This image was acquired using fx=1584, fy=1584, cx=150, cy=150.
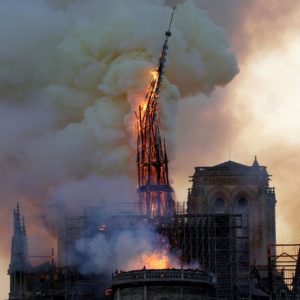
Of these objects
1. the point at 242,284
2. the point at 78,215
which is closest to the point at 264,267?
the point at 242,284

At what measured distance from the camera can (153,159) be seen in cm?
17700

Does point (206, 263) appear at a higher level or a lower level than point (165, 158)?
lower

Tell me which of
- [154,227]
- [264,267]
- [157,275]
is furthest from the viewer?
[264,267]

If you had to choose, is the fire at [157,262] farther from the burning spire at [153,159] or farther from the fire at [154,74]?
the fire at [154,74]

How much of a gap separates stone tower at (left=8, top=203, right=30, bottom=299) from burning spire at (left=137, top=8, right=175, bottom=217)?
54.3 feet

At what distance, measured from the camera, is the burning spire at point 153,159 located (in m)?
175

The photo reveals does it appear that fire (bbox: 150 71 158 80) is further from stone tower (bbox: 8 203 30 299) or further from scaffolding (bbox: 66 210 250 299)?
stone tower (bbox: 8 203 30 299)

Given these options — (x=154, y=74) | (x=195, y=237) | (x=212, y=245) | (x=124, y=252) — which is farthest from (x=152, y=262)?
(x=154, y=74)

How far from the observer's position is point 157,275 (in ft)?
508

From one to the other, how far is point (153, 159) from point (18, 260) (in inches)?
785

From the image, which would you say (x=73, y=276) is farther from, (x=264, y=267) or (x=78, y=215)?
(x=264, y=267)

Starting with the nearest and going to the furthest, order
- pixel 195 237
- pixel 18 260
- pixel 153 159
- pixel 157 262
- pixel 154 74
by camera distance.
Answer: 1. pixel 157 262
2. pixel 195 237
3. pixel 154 74
4. pixel 153 159
5. pixel 18 260

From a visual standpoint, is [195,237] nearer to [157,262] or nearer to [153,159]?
[157,262]

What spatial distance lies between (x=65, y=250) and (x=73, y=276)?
192 inches
